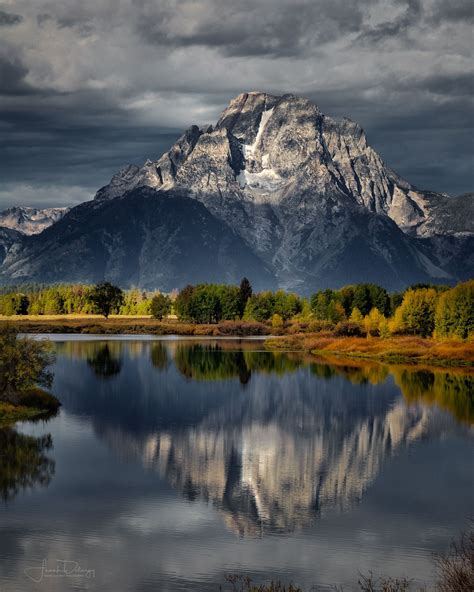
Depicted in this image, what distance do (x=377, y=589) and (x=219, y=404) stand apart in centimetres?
5680

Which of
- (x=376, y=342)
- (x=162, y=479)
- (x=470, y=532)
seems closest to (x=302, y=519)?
(x=470, y=532)

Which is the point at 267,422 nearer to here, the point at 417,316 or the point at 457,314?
the point at 457,314

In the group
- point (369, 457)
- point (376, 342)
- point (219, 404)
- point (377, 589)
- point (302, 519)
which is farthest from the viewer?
point (376, 342)

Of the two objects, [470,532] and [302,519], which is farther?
[302,519]

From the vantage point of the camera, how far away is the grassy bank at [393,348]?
144000mm

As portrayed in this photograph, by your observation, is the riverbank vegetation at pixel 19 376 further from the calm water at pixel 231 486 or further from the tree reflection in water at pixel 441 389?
the tree reflection in water at pixel 441 389

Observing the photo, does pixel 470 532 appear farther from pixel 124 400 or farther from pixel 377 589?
pixel 124 400

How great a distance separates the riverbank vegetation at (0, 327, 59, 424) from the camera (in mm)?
72312

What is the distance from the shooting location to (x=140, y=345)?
186 meters

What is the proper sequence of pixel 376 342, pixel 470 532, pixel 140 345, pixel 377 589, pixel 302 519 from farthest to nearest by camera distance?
pixel 140 345
pixel 376 342
pixel 302 519
pixel 470 532
pixel 377 589

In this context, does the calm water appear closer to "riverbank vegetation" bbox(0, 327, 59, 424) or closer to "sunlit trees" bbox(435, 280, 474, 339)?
"riverbank vegetation" bbox(0, 327, 59, 424)

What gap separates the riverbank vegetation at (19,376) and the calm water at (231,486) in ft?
8.55

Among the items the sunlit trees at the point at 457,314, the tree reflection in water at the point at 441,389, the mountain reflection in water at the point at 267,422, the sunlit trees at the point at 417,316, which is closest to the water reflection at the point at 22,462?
the mountain reflection in water at the point at 267,422

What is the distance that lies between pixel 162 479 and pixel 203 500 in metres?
5.98
